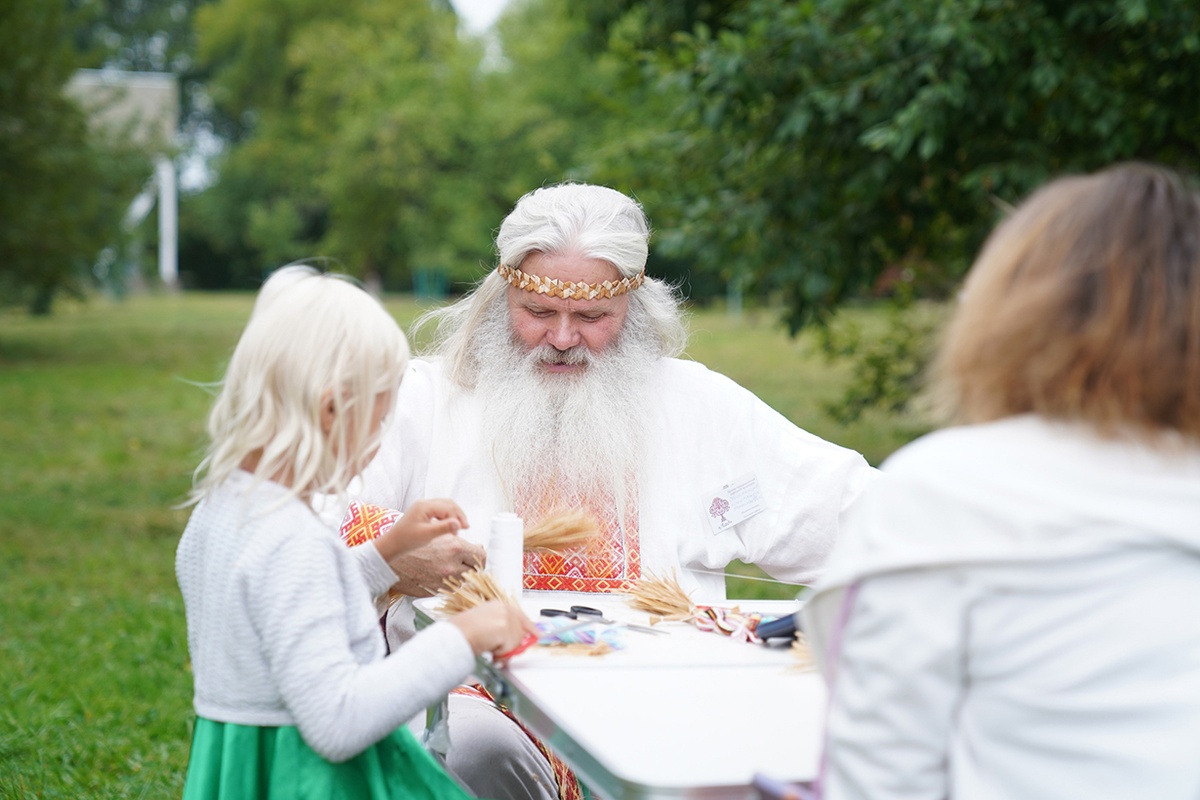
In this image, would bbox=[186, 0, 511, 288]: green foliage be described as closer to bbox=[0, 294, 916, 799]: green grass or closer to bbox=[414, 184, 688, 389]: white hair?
bbox=[0, 294, 916, 799]: green grass

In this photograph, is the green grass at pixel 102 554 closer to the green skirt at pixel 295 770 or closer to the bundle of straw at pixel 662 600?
the green skirt at pixel 295 770

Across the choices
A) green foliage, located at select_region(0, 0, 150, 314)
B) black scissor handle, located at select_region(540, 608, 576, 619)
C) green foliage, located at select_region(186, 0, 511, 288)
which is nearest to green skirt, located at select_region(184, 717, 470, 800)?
black scissor handle, located at select_region(540, 608, 576, 619)

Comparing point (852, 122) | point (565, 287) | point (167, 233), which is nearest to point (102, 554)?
point (852, 122)

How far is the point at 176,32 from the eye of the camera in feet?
186

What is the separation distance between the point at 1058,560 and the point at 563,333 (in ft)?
6.48

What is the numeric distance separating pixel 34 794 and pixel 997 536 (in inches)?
134

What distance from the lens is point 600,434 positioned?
3.22 m

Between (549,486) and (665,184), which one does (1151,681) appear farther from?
(665,184)

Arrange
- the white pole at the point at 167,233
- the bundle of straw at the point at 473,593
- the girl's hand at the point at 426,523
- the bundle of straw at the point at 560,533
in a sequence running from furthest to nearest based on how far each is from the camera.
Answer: the white pole at the point at 167,233
the bundle of straw at the point at 560,533
the bundle of straw at the point at 473,593
the girl's hand at the point at 426,523

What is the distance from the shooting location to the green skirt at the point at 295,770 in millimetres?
1954

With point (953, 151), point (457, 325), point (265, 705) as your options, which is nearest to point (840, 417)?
point (953, 151)

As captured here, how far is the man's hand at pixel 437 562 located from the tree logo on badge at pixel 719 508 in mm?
674

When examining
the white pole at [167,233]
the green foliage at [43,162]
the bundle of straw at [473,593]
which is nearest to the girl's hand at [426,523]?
the bundle of straw at [473,593]

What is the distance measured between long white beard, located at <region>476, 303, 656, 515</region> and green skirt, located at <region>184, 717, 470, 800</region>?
1.20 m
